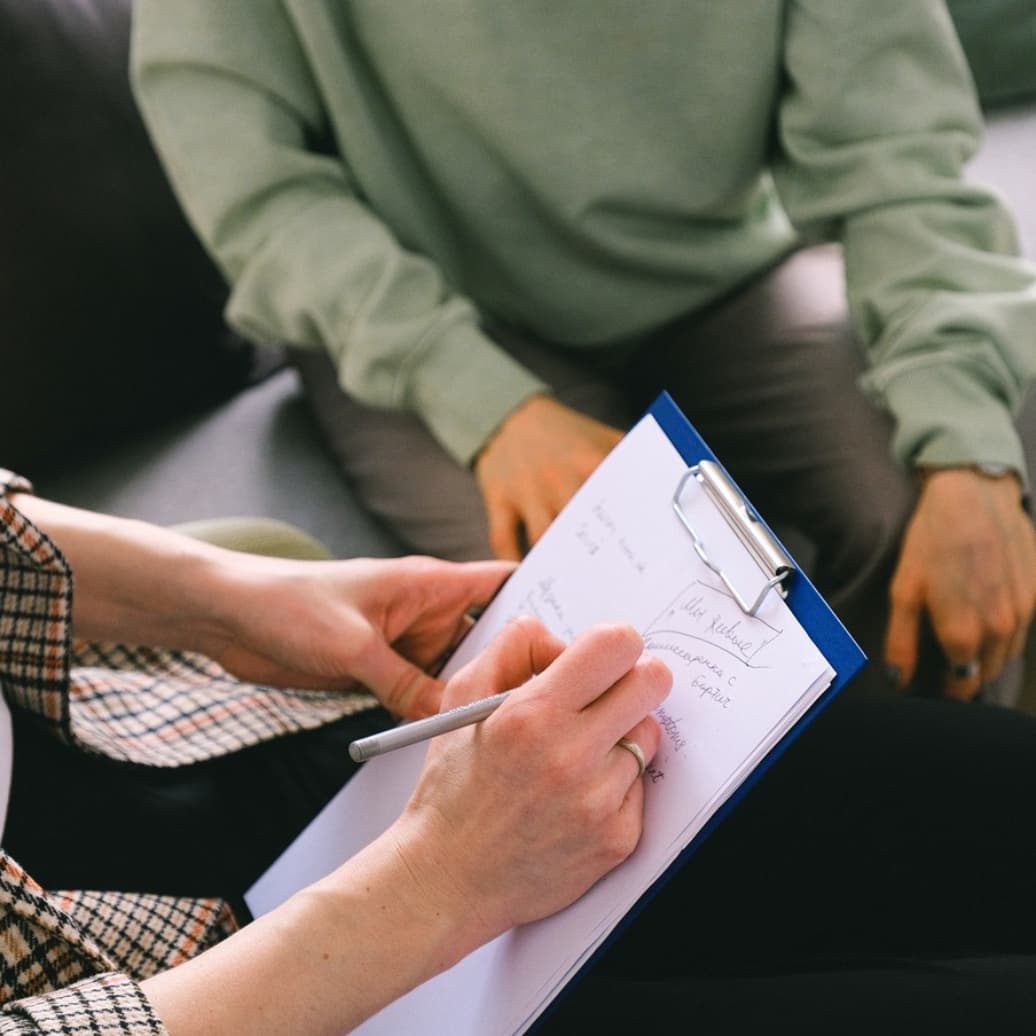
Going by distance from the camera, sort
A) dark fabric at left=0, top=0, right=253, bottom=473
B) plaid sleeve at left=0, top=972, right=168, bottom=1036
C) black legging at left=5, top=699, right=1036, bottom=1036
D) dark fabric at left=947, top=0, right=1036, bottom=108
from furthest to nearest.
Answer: dark fabric at left=947, top=0, right=1036, bottom=108 < dark fabric at left=0, top=0, right=253, bottom=473 < black legging at left=5, top=699, right=1036, bottom=1036 < plaid sleeve at left=0, top=972, right=168, bottom=1036

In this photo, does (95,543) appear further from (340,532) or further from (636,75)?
(636,75)

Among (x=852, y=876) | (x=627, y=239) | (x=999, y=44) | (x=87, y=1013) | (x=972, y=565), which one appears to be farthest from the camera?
(x=999, y=44)

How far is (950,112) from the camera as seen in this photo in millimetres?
802

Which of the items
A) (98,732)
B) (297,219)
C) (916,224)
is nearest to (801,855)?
(98,732)

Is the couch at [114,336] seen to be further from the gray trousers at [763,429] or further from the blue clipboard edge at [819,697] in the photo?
the blue clipboard edge at [819,697]

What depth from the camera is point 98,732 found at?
0.58m

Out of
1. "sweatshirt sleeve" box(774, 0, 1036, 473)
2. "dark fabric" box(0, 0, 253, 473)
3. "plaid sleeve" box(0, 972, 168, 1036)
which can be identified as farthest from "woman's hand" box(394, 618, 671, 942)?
"dark fabric" box(0, 0, 253, 473)

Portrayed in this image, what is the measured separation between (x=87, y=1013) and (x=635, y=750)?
23cm

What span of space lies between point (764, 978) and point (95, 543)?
0.43 meters

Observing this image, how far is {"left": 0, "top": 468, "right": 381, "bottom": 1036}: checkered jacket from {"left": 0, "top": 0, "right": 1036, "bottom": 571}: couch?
28cm

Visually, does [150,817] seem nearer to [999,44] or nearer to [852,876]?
[852,876]

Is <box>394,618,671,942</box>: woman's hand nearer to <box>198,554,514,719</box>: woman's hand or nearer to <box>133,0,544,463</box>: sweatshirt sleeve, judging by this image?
<box>198,554,514,719</box>: woman's hand

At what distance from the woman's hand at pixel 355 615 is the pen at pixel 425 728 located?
0.51ft

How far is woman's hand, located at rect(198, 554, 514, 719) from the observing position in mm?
610
